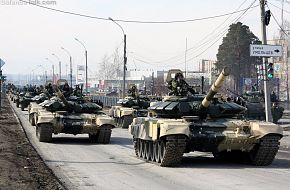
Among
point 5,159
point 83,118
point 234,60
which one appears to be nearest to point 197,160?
point 5,159

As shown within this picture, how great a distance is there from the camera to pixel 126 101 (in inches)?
1228

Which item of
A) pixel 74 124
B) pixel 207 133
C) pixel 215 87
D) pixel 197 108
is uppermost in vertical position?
pixel 215 87

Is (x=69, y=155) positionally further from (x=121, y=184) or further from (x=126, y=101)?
(x=126, y=101)

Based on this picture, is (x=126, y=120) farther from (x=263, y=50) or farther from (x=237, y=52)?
(x=237, y=52)

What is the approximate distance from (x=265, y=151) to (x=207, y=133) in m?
1.40

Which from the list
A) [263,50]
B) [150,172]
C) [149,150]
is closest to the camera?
[150,172]

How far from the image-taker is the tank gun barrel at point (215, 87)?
1272 centimetres

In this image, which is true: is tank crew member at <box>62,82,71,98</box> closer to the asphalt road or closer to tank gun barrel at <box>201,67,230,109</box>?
the asphalt road

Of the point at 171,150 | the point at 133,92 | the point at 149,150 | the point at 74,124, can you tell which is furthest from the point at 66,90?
the point at 171,150

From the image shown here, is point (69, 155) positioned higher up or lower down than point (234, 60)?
lower down

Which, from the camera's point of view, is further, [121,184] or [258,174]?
[258,174]

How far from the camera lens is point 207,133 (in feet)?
43.7

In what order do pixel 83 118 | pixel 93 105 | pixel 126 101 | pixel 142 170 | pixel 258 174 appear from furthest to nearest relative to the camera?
pixel 126 101
pixel 93 105
pixel 83 118
pixel 142 170
pixel 258 174

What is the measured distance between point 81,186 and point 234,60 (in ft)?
191
